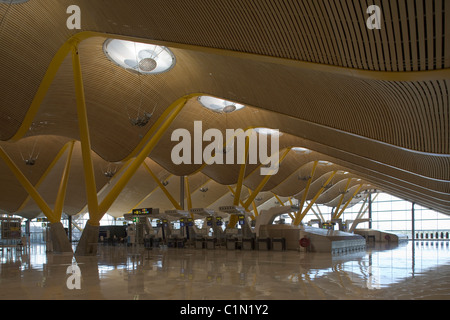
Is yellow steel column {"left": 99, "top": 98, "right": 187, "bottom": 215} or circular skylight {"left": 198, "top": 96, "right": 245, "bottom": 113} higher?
circular skylight {"left": 198, "top": 96, "right": 245, "bottom": 113}

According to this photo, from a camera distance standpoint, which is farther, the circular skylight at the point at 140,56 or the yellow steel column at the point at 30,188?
the yellow steel column at the point at 30,188

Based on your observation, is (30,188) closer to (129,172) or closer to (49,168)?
(129,172)

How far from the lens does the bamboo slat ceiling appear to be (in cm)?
948

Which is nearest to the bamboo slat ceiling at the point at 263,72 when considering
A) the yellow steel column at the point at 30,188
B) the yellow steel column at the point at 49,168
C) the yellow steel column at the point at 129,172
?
the yellow steel column at the point at 129,172

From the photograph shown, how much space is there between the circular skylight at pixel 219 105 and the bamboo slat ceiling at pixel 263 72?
58 cm

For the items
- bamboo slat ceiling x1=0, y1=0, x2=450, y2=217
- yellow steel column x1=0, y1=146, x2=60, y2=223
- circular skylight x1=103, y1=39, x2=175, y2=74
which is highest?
circular skylight x1=103, y1=39, x2=175, y2=74

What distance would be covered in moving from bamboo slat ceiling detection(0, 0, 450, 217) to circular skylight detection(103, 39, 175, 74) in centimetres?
47

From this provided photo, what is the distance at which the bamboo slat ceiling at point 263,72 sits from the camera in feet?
31.1

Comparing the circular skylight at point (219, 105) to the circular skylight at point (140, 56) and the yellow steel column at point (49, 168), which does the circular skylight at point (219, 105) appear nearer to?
the circular skylight at point (140, 56)

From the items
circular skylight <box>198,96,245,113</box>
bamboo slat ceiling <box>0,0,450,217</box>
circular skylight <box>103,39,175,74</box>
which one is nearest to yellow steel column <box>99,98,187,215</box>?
bamboo slat ceiling <box>0,0,450,217</box>

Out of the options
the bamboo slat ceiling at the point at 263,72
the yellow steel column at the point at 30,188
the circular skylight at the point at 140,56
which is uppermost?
the circular skylight at the point at 140,56

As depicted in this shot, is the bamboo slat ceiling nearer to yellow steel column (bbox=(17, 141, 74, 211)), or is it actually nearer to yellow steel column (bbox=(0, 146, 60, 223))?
yellow steel column (bbox=(0, 146, 60, 223))

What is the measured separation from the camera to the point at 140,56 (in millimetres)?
22516
